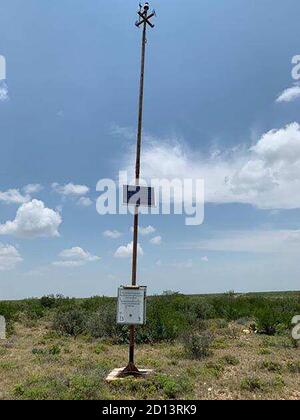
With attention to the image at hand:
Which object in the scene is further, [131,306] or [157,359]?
[157,359]

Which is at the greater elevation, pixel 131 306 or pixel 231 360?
pixel 131 306

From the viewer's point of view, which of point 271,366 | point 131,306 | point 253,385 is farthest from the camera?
point 271,366

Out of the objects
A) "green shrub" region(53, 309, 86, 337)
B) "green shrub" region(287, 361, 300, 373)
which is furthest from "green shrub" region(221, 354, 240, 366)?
"green shrub" region(53, 309, 86, 337)

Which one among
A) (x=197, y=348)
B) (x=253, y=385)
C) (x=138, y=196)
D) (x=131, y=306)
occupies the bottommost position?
(x=253, y=385)

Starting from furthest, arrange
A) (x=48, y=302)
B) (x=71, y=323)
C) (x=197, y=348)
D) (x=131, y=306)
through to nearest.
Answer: (x=48, y=302) → (x=71, y=323) → (x=197, y=348) → (x=131, y=306)

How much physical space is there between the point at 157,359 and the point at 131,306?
2975 millimetres

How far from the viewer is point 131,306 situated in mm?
9680

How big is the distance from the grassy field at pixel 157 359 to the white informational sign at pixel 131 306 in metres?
1.23

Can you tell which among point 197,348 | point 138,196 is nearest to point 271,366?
point 197,348

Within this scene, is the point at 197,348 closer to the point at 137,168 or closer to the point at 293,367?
the point at 293,367

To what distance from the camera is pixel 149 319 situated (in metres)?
16.5

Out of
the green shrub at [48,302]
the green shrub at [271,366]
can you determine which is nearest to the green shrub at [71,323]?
the green shrub at [271,366]
